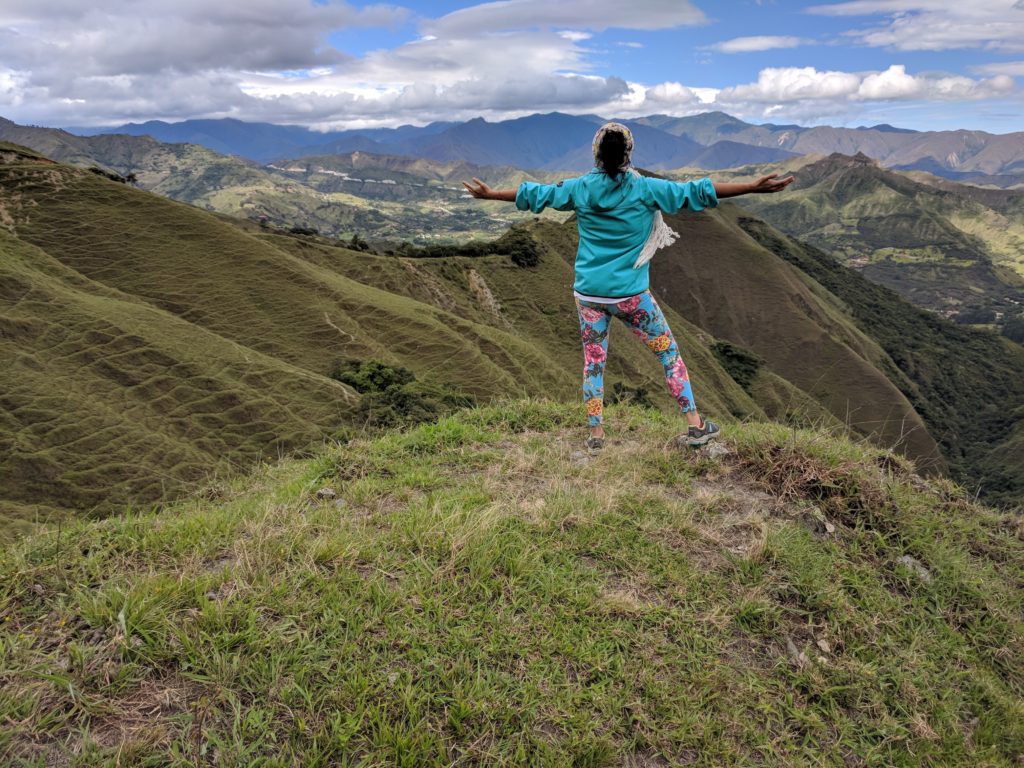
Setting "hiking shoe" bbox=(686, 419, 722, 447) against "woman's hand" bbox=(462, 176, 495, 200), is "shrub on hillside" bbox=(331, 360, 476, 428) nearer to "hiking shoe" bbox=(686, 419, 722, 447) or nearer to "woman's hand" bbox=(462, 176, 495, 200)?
"woman's hand" bbox=(462, 176, 495, 200)

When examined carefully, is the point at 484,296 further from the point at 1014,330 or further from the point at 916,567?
the point at 1014,330

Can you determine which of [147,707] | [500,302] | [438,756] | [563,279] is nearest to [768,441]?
[438,756]

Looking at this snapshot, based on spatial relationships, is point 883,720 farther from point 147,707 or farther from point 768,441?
point 147,707

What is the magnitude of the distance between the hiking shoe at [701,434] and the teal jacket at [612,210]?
5.87 feet

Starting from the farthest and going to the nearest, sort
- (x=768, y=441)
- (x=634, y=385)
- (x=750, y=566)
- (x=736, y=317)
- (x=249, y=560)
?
(x=736, y=317) → (x=634, y=385) → (x=768, y=441) → (x=750, y=566) → (x=249, y=560)

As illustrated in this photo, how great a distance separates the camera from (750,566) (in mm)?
4539

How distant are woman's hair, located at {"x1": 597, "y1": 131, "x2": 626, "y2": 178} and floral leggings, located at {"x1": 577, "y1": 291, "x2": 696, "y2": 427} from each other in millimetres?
1338

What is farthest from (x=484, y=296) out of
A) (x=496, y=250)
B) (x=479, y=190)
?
(x=479, y=190)

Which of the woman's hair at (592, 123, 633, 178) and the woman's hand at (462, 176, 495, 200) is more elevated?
the woman's hair at (592, 123, 633, 178)

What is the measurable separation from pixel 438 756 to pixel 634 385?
1841 inches

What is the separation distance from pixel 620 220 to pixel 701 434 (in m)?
2.59

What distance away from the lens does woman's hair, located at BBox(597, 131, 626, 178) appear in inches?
219

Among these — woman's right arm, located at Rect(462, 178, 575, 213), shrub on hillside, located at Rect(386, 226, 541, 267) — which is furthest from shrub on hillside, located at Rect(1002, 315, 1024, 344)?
woman's right arm, located at Rect(462, 178, 575, 213)

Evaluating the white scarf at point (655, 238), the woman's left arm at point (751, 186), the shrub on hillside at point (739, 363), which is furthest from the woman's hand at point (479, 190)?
the shrub on hillside at point (739, 363)
